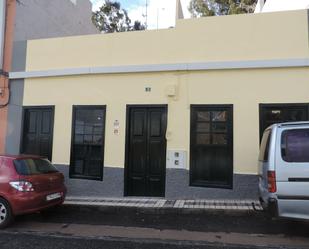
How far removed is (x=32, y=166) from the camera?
23.8 ft

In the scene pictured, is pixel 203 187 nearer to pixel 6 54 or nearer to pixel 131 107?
pixel 131 107

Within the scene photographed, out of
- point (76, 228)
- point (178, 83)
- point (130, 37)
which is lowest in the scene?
Result: point (76, 228)

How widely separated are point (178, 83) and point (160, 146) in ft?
5.77

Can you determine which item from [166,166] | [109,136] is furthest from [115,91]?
[166,166]


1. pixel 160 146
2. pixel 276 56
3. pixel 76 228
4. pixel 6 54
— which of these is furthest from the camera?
pixel 6 54

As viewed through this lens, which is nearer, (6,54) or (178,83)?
(178,83)

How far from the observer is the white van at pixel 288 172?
18.1 ft

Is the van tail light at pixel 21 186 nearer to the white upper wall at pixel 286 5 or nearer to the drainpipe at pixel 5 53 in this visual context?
the drainpipe at pixel 5 53

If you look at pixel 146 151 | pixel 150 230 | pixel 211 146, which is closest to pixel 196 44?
pixel 211 146

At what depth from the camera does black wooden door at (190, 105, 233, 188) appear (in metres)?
8.67

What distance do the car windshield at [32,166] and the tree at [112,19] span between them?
21.8 m

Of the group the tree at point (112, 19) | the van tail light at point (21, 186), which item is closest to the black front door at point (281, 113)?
the van tail light at point (21, 186)

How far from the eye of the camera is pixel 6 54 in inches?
423

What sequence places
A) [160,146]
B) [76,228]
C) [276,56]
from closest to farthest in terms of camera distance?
[76,228] → [276,56] → [160,146]
